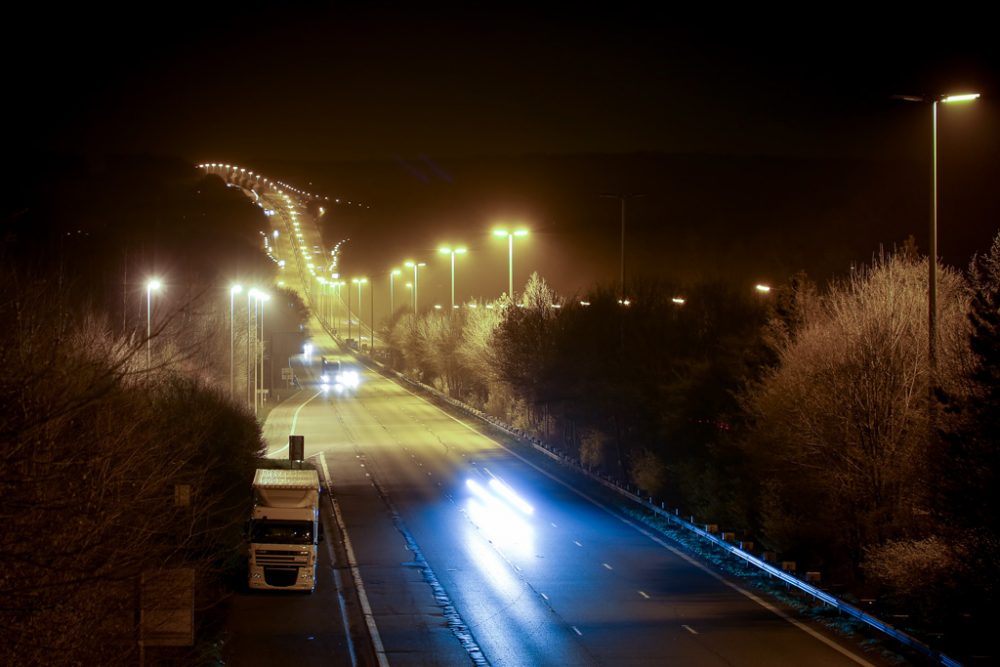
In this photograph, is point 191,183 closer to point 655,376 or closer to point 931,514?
point 655,376

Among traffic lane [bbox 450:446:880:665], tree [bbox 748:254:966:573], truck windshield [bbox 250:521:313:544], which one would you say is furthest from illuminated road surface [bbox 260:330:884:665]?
tree [bbox 748:254:966:573]

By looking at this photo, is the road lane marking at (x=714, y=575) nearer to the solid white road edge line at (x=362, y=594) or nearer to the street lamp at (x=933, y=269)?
the street lamp at (x=933, y=269)

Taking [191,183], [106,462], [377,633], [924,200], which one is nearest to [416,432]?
[377,633]

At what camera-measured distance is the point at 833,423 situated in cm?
2506

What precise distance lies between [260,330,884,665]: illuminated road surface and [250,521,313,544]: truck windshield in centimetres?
178

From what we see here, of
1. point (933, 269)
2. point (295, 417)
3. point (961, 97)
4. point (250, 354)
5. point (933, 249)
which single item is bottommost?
point (295, 417)

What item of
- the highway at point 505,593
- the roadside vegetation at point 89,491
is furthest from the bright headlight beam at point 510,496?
the roadside vegetation at point 89,491

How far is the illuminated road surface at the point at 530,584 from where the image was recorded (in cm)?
1919

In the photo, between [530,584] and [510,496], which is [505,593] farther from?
[510,496]

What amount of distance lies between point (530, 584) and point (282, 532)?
211 inches

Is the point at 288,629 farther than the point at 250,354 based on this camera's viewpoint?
No

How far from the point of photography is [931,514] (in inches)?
749

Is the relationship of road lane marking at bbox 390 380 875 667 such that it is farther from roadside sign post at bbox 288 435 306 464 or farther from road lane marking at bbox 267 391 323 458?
road lane marking at bbox 267 391 323 458

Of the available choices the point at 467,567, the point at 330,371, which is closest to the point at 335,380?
the point at 330,371
